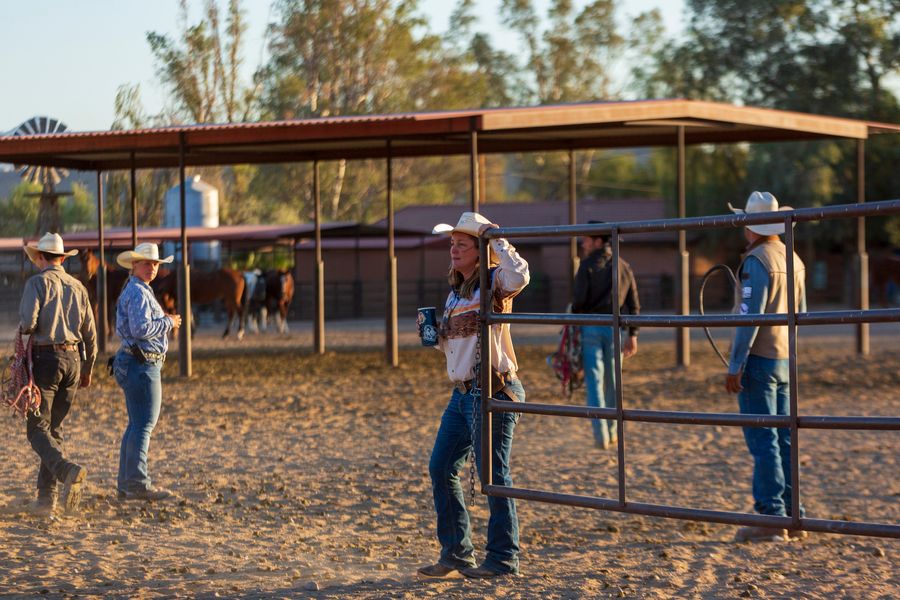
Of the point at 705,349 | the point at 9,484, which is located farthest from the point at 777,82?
the point at 9,484

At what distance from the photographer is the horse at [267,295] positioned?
23.8 metres

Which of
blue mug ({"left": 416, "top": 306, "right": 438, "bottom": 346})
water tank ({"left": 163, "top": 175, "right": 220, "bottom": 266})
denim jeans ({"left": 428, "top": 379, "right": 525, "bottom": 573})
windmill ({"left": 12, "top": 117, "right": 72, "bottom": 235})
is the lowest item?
denim jeans ({"left": 428, "top": 379, "right": 525, "bottom": 573})

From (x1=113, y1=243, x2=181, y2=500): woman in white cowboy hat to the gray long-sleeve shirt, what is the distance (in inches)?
10.0

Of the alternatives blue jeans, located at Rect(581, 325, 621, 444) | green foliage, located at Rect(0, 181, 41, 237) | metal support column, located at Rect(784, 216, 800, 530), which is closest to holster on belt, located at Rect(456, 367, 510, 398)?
metal support column, located at Rect(784, 216, 800, 530)

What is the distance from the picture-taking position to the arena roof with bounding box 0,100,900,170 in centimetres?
1323

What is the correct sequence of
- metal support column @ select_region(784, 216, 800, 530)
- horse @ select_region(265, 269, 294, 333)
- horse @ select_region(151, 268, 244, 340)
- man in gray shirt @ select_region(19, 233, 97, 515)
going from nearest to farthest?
metal support column @ select_region(784, 216, 800, 530) < man in gray shirt @ select_region(19, 233, 97, 515) < horse @ select_region(151, 268, 244, 340) < horse @ select_region(265, 269, 294, 333)

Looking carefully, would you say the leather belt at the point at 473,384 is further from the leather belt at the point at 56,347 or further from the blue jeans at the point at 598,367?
the blue jeans at the point at 598,367

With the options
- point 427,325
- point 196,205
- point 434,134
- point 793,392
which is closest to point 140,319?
point 427,325

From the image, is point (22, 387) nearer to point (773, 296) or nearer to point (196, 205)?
point (773, 296)

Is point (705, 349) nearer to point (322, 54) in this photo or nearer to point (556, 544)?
point (556, 544)

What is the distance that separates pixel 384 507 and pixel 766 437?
90.0 inches

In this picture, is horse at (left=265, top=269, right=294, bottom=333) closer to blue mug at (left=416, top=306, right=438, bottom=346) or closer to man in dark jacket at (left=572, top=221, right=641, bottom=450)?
man in dark jacket at (left=572, top=221, right=641, bottom=450)

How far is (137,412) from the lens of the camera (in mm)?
7445

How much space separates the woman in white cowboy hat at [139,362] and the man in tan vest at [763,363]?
3.37 metres
